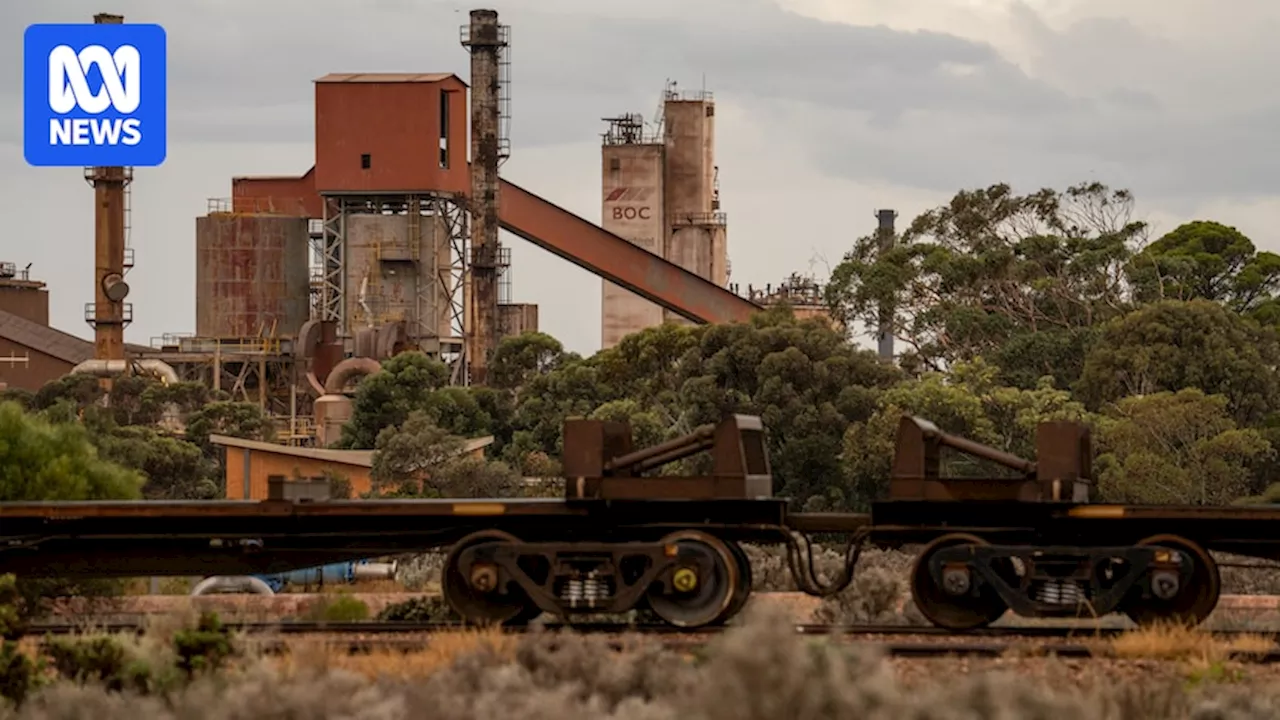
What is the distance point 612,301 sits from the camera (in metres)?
125

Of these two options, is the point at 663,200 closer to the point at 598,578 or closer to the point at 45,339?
the point at 45,339

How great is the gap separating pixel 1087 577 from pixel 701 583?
10.5 ft

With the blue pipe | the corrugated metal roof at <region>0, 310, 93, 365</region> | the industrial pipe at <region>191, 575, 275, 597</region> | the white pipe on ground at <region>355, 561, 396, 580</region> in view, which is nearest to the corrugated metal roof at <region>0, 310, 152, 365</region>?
the corrugated metal roof at <region>0, 310, 93, 365</region>

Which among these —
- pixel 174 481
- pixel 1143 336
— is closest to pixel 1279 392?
pixel 1143 336

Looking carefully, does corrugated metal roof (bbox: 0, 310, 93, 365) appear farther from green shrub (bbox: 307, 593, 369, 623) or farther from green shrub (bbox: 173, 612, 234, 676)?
green shrub (bbox: 173, 612, 234, 676)

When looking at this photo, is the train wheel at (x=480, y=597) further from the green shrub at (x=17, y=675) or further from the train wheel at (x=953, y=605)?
the green shrub at (x=17, y=675)

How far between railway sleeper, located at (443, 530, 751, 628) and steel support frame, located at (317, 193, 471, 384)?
82.4 meters

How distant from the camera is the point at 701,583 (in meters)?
19.1

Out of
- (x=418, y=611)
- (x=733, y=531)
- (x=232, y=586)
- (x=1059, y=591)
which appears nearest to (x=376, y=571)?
(x=232, y=586)

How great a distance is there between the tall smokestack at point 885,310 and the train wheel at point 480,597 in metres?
71.6

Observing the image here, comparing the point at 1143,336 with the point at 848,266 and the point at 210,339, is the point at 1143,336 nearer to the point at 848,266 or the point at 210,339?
the point at 848,266

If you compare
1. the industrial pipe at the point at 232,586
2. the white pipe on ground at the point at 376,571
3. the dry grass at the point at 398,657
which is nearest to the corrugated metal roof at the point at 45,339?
the white pipe on ground at the point at 376,571

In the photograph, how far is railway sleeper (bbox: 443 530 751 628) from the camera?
1914 centimetres

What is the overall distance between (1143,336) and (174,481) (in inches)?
1386
